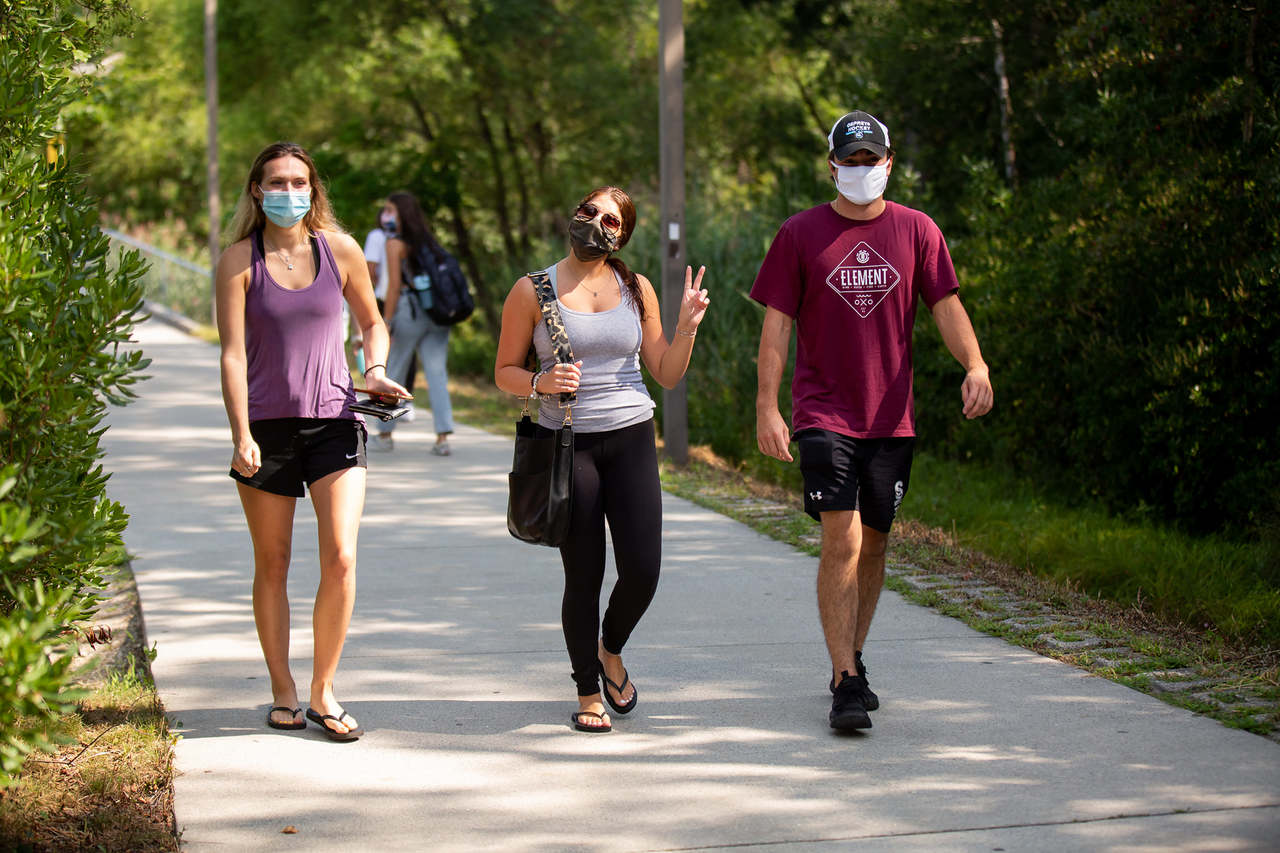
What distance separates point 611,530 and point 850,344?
1004mm

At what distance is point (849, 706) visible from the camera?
15.7 feet

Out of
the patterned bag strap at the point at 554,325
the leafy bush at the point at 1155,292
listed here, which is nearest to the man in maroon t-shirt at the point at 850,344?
the patterned bag strap at the point at 554,325

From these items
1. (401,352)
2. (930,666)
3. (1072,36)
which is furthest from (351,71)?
(930,666)

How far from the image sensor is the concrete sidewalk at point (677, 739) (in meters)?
3.96

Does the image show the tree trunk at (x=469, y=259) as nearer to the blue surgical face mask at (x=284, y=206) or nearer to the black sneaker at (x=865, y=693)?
the blue surgical face mask at (x=284, y=206)

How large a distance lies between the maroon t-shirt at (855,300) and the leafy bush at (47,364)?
2.08m

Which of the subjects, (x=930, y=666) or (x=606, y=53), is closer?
(x=930, y=666)

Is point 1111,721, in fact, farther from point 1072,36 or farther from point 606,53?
point 606,53

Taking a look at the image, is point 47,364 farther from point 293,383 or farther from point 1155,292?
point 1155,292

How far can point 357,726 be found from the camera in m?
4.86

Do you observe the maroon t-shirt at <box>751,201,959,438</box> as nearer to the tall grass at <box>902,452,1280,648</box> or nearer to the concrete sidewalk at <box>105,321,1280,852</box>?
the concrete sidewalk at <box>105,321,1280,852</box>

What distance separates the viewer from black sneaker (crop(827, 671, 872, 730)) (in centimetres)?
473

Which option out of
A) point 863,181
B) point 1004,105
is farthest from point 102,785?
point 1004,105

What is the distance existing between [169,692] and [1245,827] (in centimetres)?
359
